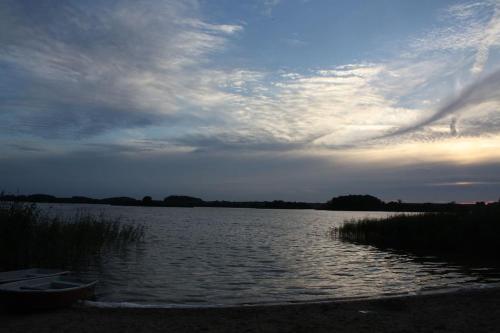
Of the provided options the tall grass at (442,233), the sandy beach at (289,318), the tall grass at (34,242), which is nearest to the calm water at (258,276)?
the tall grass at (34,242)

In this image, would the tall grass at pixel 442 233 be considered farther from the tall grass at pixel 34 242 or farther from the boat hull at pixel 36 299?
the boat hull at pixel 36 299

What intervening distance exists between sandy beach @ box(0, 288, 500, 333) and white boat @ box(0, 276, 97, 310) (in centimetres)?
24

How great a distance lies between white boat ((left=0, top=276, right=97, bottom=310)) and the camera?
34.8 feet

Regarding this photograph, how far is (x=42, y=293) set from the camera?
1082 centimetres

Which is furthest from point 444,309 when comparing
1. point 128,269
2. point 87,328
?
point 128,269

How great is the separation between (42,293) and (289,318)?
20.4 ft

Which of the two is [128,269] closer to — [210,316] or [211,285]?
[211,285]

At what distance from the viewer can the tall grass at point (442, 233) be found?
27.4 meters

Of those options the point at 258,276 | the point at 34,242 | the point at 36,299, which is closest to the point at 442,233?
the point at 258,276

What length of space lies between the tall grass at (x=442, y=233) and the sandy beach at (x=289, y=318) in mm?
16546

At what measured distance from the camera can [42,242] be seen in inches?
665

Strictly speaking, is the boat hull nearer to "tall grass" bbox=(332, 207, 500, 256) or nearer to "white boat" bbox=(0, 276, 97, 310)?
"white boat" bbox=(0, 276, 97, 310)

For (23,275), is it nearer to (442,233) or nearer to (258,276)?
(258,276)

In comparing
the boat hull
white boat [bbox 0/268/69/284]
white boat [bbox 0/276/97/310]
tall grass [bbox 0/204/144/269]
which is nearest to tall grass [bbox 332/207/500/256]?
tall grass [bbox 0/204/144/269]
